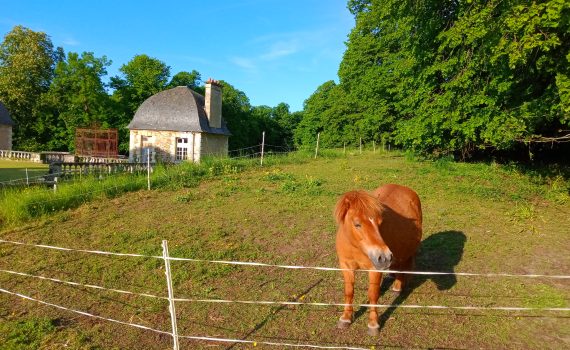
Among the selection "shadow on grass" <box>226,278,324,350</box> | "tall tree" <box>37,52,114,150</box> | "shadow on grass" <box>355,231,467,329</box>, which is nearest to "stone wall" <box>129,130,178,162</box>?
"tall tree" <box>37,52,114,150</box>

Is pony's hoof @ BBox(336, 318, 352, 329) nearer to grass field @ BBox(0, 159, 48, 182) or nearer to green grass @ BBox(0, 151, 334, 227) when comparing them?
green grass @ BBox(0, 151, 334, 227)

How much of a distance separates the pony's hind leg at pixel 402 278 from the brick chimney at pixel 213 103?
2470cm

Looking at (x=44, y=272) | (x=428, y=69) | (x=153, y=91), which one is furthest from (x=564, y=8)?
(x=153, y=91)

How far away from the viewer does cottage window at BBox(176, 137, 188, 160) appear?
1165 inches

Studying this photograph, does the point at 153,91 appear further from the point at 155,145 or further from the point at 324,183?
the point at 324,183

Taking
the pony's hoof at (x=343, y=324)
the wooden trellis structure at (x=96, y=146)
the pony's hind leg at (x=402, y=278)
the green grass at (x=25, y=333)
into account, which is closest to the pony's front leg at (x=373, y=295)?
the pony's hoof at (x=343, y=324)

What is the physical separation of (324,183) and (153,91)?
3409cm

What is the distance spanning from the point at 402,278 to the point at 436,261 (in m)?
1.30

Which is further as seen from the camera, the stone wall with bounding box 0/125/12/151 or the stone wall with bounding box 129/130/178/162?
the stone wall with bounding box 0/125/12/151

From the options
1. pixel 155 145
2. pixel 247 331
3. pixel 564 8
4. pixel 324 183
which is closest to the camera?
pixel 247 331

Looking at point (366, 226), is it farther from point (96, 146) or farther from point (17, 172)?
point (96, 146)

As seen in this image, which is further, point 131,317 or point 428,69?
point 428,69

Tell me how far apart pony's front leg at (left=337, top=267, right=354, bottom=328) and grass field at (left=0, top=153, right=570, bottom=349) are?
0.12 m

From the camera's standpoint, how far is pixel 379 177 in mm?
14102
